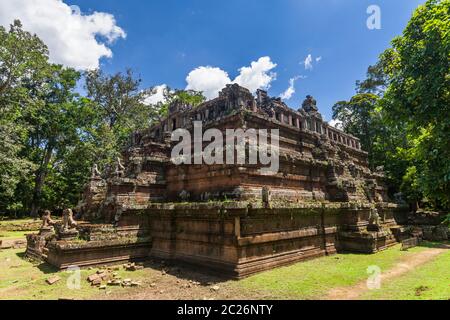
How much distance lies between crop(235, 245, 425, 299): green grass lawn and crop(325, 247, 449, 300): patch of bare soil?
24 cm

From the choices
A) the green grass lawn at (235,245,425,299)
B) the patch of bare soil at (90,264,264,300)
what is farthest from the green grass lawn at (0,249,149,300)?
the green grass lawn at (235,245,425,299)

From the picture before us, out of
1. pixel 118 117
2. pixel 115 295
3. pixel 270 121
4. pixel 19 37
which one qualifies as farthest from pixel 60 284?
pixel 118 117

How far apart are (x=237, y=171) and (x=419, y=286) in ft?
23.1

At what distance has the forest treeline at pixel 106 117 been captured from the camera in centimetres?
765

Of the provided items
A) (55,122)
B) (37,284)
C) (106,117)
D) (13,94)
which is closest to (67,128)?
(55,122)

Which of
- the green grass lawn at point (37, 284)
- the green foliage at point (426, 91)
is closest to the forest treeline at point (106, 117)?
the green foliage at point (426, 91)

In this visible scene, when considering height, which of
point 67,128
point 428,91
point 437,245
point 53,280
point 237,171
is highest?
point 67,128

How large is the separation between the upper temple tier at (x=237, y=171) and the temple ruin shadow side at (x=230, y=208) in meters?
0.06

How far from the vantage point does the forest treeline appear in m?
7.65

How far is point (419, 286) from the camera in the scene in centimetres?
838

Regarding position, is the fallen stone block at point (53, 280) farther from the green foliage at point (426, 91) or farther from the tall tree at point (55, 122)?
the tall tree at point (55, 122)

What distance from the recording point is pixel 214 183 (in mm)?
12984

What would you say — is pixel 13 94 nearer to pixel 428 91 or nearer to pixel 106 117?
pixel 106 117

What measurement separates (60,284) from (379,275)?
10.8m
